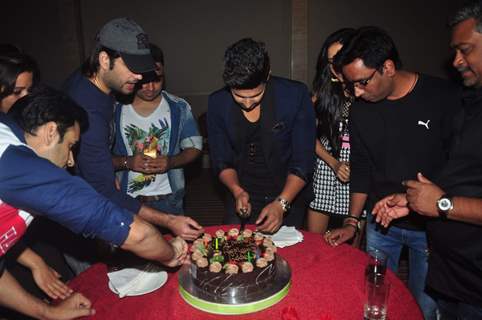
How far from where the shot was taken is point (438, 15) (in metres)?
8.07

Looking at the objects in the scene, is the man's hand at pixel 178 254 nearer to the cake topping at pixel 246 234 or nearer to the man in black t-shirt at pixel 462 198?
the cake topping at pixel 246 234

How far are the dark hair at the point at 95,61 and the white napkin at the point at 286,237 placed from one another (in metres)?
1.42

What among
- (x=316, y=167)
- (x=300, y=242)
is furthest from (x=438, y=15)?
(x=300, y=242)

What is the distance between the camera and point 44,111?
5.50 ft

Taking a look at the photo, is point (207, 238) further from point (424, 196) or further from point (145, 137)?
point (145, 137)

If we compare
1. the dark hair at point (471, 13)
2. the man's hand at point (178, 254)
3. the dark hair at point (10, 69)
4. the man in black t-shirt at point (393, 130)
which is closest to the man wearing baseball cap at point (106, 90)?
the man's hand at point (178, 254)

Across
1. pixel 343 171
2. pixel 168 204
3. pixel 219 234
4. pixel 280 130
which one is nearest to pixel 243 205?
pixel 219 234

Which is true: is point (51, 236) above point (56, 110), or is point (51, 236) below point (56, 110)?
below

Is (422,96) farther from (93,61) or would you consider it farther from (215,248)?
(93,61)

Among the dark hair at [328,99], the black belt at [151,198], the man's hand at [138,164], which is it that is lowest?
the black belt at [151,198]

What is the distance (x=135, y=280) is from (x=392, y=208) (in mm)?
1435

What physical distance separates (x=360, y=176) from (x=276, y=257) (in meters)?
0.92

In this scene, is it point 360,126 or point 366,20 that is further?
point 366,20

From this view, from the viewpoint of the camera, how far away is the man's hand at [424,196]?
191 centimetres
